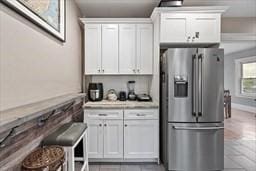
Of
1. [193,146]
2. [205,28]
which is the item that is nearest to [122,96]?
[193,146]

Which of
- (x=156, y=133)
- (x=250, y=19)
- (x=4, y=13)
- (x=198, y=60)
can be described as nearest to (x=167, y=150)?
(x=156, y=133)

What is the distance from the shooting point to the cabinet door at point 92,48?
372 cm

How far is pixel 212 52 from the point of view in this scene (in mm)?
2979

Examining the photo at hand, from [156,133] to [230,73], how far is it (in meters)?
8.51

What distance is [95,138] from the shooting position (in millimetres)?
3303

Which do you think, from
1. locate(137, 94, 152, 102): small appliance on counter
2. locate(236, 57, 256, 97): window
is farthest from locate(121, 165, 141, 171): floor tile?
locate(236, 57, 256, 97): window

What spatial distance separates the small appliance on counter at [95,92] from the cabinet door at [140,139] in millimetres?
799

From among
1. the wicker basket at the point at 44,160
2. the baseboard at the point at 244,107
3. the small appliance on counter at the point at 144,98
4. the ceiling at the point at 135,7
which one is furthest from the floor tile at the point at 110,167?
the baseboard at the point at 244,107

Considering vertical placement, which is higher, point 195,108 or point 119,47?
point 119,47

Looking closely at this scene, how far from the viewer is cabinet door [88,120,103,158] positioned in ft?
10.8

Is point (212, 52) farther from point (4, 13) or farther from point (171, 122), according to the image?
point (4, 13)

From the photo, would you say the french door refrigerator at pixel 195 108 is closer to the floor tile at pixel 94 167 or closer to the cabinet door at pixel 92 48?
the floor tile at pixel 94 167

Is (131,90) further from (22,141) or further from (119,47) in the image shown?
(22,141)

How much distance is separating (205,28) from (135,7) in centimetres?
126
